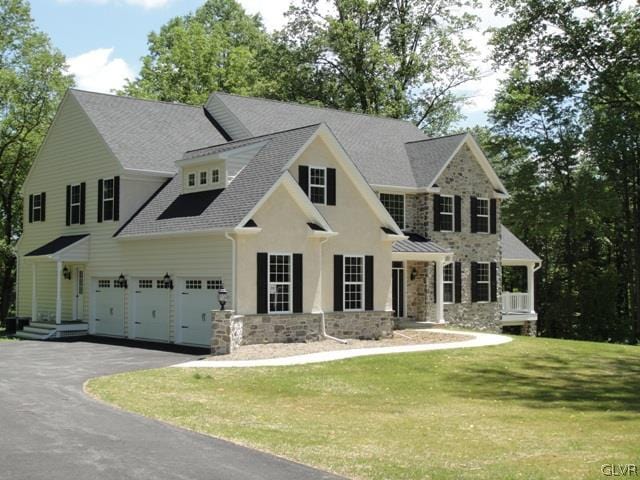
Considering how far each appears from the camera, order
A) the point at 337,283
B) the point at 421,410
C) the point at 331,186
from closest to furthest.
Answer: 1. the point at 421,410
2. the point at 337,283
3. the point at 331,186

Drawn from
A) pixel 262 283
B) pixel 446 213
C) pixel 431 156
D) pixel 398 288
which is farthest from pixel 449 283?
pixel 262 283

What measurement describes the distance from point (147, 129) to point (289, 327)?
11.8 metres

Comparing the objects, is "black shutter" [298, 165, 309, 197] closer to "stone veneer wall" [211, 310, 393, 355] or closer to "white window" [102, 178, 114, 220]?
"stone veneer wall" [211, 310, 393, 355]

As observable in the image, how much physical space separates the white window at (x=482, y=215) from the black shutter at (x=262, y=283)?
13.7m

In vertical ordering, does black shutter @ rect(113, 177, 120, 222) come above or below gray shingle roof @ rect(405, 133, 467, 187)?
below

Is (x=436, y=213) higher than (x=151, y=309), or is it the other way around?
(x=436, y=213)

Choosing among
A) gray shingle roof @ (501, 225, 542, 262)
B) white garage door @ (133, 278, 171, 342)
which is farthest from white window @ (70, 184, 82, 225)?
gray shingle roof @ (501, 225, 542, 262)

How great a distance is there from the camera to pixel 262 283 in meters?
24.1

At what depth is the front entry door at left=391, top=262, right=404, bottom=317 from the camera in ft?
107

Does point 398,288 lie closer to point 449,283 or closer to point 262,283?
point 449,283

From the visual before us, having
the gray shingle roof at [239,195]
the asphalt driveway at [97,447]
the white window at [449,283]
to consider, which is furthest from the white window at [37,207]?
the asphalt driveway at [97,447]

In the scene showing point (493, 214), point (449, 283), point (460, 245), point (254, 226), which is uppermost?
point (493, 214)

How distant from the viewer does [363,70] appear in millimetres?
50375

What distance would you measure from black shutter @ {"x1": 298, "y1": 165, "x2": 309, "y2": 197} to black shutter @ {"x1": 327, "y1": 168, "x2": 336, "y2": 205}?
882 millimetres
